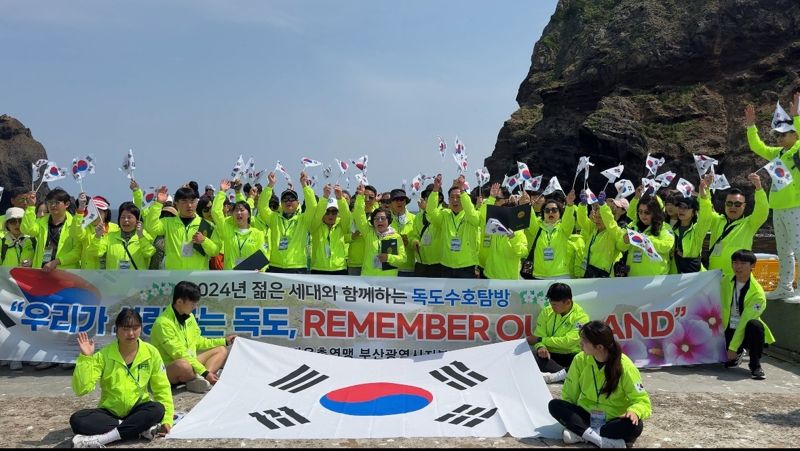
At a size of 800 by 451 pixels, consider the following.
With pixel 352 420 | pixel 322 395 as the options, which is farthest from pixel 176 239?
pixel 352 420

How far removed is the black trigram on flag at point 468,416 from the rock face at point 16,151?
10405 centimetres

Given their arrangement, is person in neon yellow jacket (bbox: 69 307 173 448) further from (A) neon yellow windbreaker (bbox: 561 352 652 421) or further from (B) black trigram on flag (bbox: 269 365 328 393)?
(A) neon yellow windbreaker (bbox: 561 352 652 421)

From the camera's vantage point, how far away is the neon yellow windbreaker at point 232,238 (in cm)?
809

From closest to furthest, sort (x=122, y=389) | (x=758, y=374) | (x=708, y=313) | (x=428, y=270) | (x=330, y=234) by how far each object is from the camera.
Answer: (x=122, y=389)
(x=758, y=374)
(x=708, y=313)
(x=330, y=234)
(x=428, y=270)

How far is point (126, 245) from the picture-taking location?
804 cm

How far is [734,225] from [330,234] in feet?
17.1

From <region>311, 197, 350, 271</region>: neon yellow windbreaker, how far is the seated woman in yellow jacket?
0.21 meters

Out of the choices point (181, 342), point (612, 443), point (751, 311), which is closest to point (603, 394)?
point (612, 443)

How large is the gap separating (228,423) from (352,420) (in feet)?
3.42

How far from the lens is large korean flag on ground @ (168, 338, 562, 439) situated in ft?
17.0

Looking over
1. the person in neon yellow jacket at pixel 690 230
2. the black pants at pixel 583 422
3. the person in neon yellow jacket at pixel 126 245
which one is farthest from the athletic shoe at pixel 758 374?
the person in neon yellow jacket at pixel 126 245

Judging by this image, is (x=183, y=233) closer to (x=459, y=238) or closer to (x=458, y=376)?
(x=459, y=238)

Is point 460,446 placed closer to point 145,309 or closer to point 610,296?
point 610,296

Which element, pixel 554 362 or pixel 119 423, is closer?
pixel 119 423
